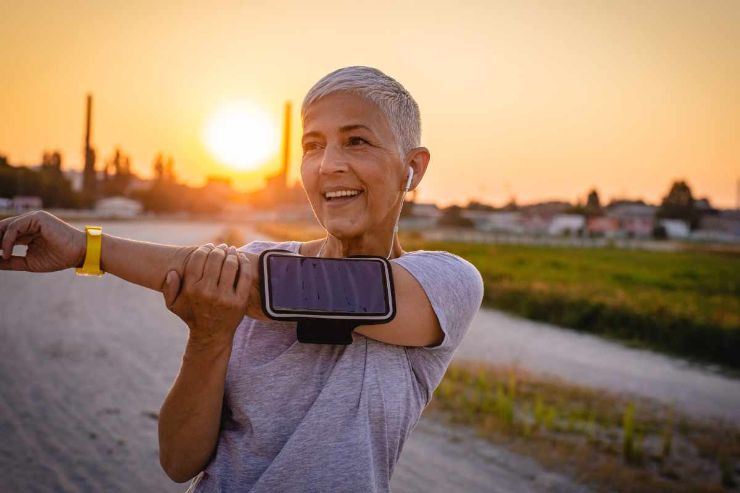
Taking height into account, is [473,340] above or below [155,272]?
below

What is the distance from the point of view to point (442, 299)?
1.52m

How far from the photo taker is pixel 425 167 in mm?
1788

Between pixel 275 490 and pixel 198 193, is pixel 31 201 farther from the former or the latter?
pixel 198 193

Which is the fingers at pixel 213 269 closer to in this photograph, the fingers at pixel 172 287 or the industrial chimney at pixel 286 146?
the fingers at pixel 172 287

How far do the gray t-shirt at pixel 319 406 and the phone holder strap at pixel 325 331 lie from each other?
10 cm

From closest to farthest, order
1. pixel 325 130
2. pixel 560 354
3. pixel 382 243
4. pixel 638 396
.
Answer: pixel 325 130 → pixel 382 243 → pixel 638 396 → pixel 560 354

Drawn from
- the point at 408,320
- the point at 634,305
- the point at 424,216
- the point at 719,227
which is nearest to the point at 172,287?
the point at 408,320

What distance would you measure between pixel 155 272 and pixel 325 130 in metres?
0.59

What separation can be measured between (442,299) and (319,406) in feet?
1.35

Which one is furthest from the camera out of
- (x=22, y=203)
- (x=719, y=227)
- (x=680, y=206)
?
(x=680, y=206)

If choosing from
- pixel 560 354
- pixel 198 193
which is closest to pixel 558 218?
pixel 198 193

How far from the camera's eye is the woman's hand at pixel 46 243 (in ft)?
4.12

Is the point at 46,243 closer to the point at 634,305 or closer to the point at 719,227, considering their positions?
the point at 634,305

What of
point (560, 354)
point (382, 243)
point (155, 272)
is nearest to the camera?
point (155, 272)
